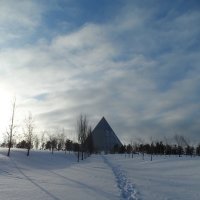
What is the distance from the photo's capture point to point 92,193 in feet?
44.8

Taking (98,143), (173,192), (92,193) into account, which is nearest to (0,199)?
(92,193)

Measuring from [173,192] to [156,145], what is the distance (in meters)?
84.7

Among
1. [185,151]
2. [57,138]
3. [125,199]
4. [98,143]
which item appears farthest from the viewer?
[98,143]

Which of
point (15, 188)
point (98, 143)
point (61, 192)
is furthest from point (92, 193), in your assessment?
point (98, 143)

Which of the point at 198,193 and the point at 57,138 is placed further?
the point at 57,138

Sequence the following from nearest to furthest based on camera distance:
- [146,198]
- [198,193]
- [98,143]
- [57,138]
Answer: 1. [146,198]
2. [198,193]
3. [57,138]
4. [98,143]

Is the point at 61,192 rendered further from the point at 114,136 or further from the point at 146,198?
the point at 114,136

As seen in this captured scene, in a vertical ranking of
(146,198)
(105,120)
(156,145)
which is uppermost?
(105,120)

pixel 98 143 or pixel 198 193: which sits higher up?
pixel 98 143

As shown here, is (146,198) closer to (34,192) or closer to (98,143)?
(34,192)

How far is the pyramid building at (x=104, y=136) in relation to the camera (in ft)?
497

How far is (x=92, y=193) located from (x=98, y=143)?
139602 millimetres

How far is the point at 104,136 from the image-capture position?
151875mm

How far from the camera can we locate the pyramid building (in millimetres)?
151387
